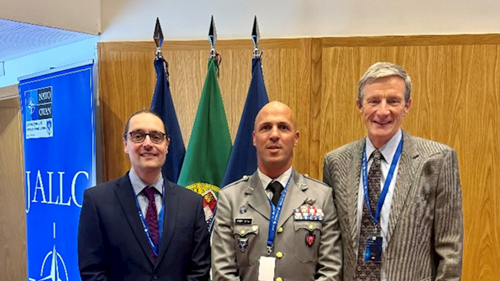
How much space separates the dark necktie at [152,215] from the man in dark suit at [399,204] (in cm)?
Result: 86

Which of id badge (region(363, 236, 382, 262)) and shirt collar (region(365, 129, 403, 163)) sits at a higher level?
shirt collar (region(365, 129, 403, 163))

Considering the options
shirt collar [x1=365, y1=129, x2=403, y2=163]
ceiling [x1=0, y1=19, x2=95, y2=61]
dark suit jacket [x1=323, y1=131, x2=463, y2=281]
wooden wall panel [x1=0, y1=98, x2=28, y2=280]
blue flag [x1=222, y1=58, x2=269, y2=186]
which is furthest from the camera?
wooden wall panel [x1=0, y1=98, x2=28, y2=280]

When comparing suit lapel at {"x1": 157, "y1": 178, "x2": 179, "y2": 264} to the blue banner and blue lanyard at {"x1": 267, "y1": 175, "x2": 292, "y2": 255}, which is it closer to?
blue lanyard at {"x1": 267, "y1": 175, "x2": 292, "y2": 255}

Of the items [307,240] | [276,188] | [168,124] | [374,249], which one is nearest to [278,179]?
[276,188]

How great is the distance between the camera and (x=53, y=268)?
3.11m

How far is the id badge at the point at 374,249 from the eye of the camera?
1605 millimetres

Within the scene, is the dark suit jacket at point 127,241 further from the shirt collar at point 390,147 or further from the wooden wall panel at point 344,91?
the wooden wall panel at point 344,91

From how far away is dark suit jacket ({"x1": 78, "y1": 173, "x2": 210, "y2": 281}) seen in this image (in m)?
1.71

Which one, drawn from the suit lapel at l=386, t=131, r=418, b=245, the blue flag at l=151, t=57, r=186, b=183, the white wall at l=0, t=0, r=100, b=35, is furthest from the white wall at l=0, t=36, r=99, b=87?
the suit lapel at l=386, t=131, r=418, b=245

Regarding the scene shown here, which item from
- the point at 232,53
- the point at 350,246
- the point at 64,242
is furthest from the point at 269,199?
the point at 64,242

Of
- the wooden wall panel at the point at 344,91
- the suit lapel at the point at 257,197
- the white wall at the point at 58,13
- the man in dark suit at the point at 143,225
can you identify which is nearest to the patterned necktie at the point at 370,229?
the suit lapel at the point at 257,197

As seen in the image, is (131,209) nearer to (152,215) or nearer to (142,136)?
(152,215)

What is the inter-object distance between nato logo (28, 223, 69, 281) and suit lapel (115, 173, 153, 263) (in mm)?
1660

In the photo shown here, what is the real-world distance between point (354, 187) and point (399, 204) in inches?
8.0
